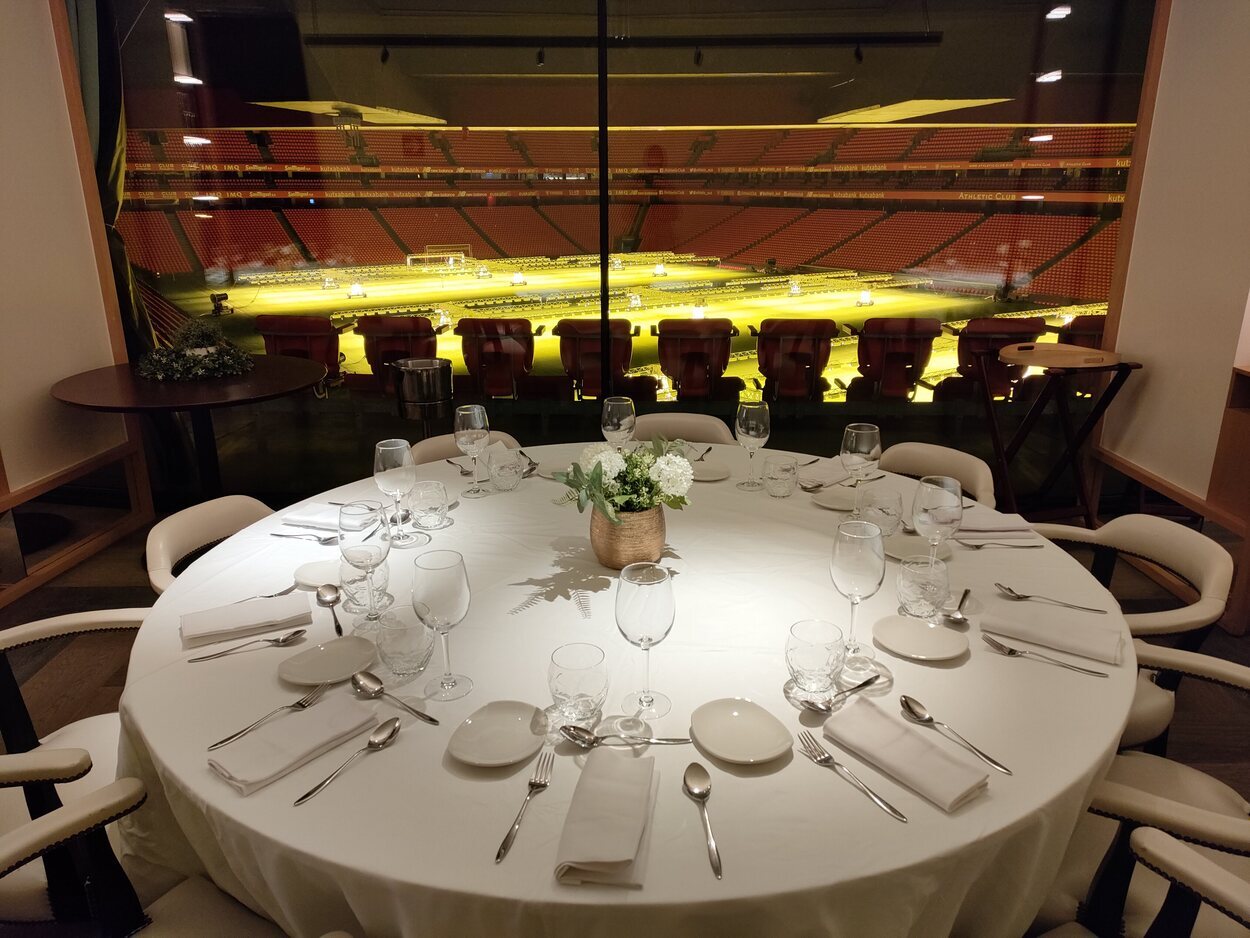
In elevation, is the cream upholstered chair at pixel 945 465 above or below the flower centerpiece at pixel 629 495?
below

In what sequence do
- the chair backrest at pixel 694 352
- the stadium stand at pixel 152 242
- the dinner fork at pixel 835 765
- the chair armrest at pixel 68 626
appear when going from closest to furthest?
the dinner fork at pixel 835 765 < the chair armrest at pixel 68 626 < the stadium stand at pixel 152 242 < the chair backrest at pixel 694 352

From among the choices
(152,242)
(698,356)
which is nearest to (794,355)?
(698,356)

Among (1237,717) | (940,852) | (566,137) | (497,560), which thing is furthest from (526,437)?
(940,852)

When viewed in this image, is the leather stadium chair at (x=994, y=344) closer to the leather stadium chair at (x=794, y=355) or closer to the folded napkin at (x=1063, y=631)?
the leather stadium chair at (x=794, y=355)

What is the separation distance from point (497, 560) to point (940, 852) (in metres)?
1.12

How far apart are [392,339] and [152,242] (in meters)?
1.36

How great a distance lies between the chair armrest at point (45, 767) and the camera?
4.21 feet

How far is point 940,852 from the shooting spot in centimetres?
99

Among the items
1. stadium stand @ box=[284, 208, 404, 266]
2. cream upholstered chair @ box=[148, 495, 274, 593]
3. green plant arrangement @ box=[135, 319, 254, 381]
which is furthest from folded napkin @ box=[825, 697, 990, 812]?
stadium stand @ box=[284, 208, 404, 266]

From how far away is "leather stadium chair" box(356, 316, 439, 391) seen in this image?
193 inches

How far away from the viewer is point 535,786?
110 cm

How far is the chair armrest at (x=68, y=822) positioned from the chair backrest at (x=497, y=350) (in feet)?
13.1

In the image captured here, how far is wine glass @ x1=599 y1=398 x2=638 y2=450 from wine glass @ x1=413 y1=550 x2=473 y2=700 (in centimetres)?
104

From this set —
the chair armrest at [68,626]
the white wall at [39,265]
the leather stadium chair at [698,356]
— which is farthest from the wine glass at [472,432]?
the leather stadium chair at [698,356]
